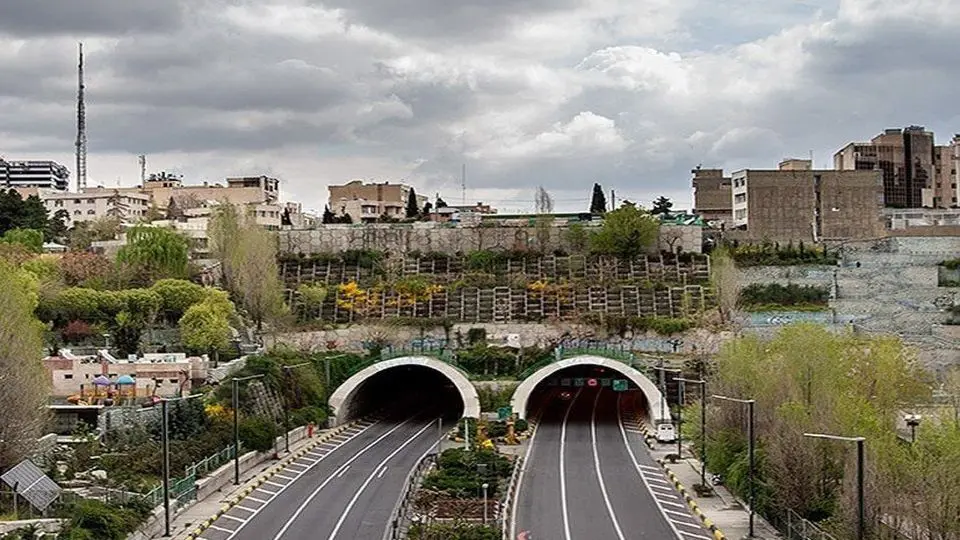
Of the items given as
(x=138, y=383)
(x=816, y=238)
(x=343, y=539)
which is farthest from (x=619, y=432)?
(x=816, y=238)

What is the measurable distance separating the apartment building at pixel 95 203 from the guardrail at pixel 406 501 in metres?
77.2

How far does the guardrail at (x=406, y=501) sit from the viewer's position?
117ft

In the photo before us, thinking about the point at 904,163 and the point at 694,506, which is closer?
the point at 694,506

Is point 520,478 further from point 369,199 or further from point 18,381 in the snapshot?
point 369,199

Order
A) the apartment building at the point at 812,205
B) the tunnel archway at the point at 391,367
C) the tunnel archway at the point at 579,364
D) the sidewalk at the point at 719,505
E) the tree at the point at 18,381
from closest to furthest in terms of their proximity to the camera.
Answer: the sidewalk at the point at 719,505
the tree at the point at 18,381
the tunnel archway at the point at 579,364
the tunnel archway at the point at 391,367
the apartment building at the point at 812,205

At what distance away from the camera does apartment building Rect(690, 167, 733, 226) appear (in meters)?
113

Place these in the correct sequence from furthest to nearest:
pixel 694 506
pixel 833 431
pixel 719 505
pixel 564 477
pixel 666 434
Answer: pixel 666 434
pixel 564 477
pixel 719 505
pixel 694 506
pixel 833 431

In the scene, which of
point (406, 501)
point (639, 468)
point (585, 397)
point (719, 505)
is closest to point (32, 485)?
point (406, 501)

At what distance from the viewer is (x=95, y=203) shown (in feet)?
409

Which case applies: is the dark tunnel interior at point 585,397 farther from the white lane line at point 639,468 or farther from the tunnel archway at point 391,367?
the tunnel archway at point 391,367

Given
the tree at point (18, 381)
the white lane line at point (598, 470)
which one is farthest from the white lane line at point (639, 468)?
the tree at point (18, 381)

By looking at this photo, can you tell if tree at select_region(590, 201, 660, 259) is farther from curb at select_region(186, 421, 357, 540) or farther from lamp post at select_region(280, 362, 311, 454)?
lamp post at select_region(280, 362, 311, 454)

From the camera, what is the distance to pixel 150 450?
43719mm

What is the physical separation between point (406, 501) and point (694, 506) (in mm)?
9452
